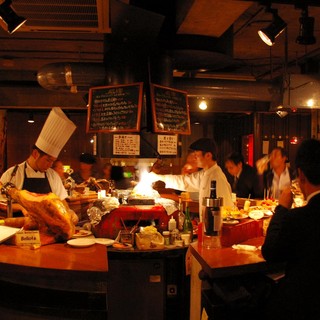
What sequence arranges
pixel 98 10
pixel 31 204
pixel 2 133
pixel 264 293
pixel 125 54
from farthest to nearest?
pixel 2 133 → pixel 125 54 → pixel 98 10 → pixel 31 204 → pixel 264 293

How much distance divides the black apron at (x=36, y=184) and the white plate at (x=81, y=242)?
52.3 inches

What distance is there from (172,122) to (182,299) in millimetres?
1777

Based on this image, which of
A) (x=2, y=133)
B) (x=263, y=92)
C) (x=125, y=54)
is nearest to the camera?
(x=125, y=54)

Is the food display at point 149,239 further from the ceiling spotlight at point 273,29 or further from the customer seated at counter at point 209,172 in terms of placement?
the ceiling spotlight at point 273,29

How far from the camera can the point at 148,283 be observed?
3.42 metres

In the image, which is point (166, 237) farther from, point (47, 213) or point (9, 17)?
point (9, 17)

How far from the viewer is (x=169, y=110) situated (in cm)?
417

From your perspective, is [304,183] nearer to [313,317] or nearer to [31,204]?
[313,317]

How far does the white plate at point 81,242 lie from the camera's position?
10.1 ft

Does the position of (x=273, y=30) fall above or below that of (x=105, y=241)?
above

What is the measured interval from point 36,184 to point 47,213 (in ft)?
4.46

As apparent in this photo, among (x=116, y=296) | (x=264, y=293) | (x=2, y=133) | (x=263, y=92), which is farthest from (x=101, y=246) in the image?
(x=2, y=133)

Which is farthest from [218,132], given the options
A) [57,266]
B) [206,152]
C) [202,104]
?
[57,266]

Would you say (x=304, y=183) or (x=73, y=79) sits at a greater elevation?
(x=73, y=79)
